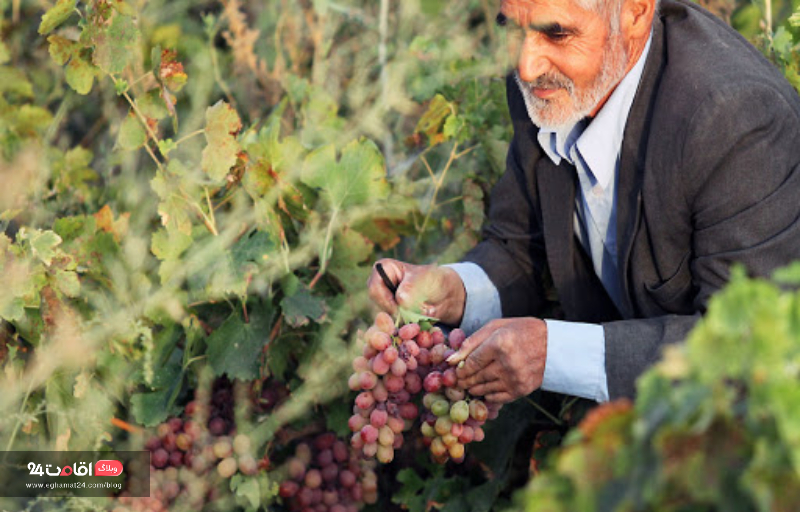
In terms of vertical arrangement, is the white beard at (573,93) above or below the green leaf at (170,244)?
above

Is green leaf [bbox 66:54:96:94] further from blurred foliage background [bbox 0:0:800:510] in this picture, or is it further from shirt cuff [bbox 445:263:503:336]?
shirt cuff [bbox 445:263:503:336]

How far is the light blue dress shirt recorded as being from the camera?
2.21m

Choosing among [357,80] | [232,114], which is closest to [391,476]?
[232,114]

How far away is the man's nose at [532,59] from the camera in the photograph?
7.77 ft

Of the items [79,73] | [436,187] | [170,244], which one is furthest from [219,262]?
[436,187]

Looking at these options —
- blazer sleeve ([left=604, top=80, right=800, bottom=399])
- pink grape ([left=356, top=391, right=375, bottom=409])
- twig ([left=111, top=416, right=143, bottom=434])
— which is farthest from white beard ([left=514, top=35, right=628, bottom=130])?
twig ([left=111, top=416, right=143, bottom=434])

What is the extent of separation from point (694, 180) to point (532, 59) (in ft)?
1.66

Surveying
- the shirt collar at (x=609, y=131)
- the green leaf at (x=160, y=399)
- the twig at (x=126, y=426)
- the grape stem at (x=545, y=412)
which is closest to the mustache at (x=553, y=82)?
the shirt collar at (x=609, y=131)

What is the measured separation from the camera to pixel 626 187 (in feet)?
7.80

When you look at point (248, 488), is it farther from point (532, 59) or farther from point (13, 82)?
point (13, 82)

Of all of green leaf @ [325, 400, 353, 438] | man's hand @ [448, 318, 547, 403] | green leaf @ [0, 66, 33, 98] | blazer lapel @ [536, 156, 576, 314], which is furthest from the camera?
green leaf @ [0, 66, 33, 98]

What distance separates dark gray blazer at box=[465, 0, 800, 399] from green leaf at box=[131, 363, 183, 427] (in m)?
1.21

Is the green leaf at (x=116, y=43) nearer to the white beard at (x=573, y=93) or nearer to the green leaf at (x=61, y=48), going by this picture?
the green leaf at (x=61, y=48)

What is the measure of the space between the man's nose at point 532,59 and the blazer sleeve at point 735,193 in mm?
409
